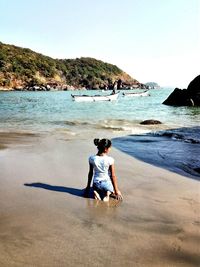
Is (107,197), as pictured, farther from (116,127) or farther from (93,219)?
(116,127)

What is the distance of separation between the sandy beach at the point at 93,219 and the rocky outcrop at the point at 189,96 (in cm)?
3529

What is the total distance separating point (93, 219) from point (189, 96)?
132ft

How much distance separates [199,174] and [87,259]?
4968 mm

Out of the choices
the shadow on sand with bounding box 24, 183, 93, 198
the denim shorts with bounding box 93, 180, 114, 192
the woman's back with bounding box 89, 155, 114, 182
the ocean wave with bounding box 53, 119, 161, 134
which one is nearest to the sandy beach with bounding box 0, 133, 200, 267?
the shadow on sand with bounding box 24, 183, 93, 198

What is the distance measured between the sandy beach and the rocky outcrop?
116 ft

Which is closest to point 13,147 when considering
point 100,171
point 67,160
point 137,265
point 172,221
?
point 67,160

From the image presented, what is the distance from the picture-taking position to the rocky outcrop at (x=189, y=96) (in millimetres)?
42188

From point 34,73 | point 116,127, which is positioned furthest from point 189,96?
point 34,73

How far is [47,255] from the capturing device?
13.0ft

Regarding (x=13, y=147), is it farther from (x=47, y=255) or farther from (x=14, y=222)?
(x=47, y=255)

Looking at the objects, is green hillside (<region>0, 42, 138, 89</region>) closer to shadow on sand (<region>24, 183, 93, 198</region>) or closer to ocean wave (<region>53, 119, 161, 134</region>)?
ocean wave (<region>53, 119, 161, 134</region>)

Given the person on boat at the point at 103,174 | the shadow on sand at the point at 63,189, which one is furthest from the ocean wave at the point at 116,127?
the person on boat at the point at 103,174

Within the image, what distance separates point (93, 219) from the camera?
16.7ft

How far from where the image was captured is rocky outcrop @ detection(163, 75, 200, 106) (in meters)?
42.2
